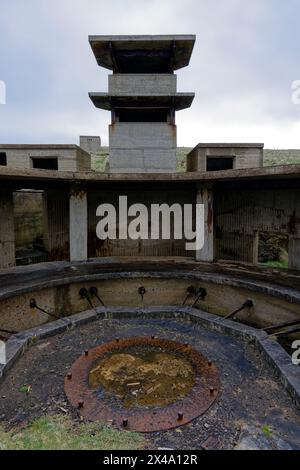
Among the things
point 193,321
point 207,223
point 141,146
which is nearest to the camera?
point 193,321

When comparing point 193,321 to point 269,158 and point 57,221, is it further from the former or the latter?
point 269,158

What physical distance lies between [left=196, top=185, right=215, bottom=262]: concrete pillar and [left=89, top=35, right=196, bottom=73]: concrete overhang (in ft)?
16.8

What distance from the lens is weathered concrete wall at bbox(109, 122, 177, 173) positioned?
9375 mm

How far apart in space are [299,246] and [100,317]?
5.60m

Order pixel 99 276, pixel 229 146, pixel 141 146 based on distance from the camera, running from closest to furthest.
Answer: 1. pixel 99 276
2. pixel 141 146
3. pixel 229 146

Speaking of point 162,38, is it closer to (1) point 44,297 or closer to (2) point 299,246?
(2) point 299,246

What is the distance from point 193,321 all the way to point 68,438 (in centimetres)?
350

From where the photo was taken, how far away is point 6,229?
798 cm

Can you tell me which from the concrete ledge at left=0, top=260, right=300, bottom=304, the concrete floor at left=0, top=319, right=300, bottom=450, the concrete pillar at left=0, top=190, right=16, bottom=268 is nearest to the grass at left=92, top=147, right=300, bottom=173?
the concrete pillar at left=0, top=190, right=16, bottom=268

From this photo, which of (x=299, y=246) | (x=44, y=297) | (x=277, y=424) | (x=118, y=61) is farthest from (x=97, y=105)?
(x=277, y=424)

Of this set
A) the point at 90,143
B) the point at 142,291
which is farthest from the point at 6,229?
the point at 90,143

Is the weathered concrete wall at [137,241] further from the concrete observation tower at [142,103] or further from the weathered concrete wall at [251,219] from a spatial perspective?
the weathered concrete wall at [251,219]

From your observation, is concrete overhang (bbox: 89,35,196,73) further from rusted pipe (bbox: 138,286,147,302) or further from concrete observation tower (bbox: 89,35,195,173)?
rusted pipe (bbox: 138,286,147,302)

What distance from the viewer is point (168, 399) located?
3350 mm
